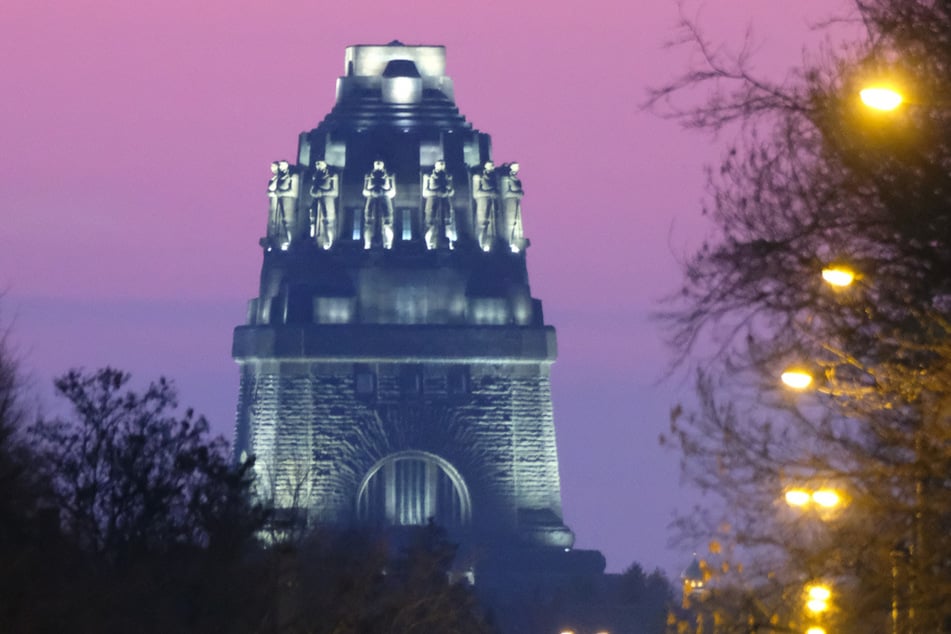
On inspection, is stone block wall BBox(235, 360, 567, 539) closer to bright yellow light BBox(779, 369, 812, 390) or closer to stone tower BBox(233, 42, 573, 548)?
stone tower BBox(233, 42, 573, 548)

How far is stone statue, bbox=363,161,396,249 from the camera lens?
5034 inches

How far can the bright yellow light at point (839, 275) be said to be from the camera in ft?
70.4

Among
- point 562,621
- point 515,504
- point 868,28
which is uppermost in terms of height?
point 515,504

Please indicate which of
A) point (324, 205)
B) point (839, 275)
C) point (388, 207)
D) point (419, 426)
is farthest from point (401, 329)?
point (839, 275)

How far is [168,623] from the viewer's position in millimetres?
40031

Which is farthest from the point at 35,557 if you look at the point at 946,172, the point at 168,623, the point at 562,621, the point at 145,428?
the point at 562,621

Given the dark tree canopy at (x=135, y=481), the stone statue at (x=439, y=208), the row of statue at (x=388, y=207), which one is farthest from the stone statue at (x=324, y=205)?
the dark tree canopy at (x=135, y=481)

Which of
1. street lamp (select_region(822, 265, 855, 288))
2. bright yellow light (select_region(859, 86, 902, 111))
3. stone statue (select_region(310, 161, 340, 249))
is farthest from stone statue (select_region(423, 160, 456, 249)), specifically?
bright yellow light (select_region(859, 86, 902, 111))

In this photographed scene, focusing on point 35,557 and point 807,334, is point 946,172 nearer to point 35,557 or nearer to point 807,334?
point 807,334

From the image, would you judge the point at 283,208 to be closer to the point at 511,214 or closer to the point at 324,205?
the point at 324,205

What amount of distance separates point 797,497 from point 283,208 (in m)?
105

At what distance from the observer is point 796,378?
2316cm

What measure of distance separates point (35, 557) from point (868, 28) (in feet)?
53.2

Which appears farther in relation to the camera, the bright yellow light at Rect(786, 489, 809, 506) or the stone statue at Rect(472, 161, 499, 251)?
the stone statue at Rect(472, 161, 499, 251)
